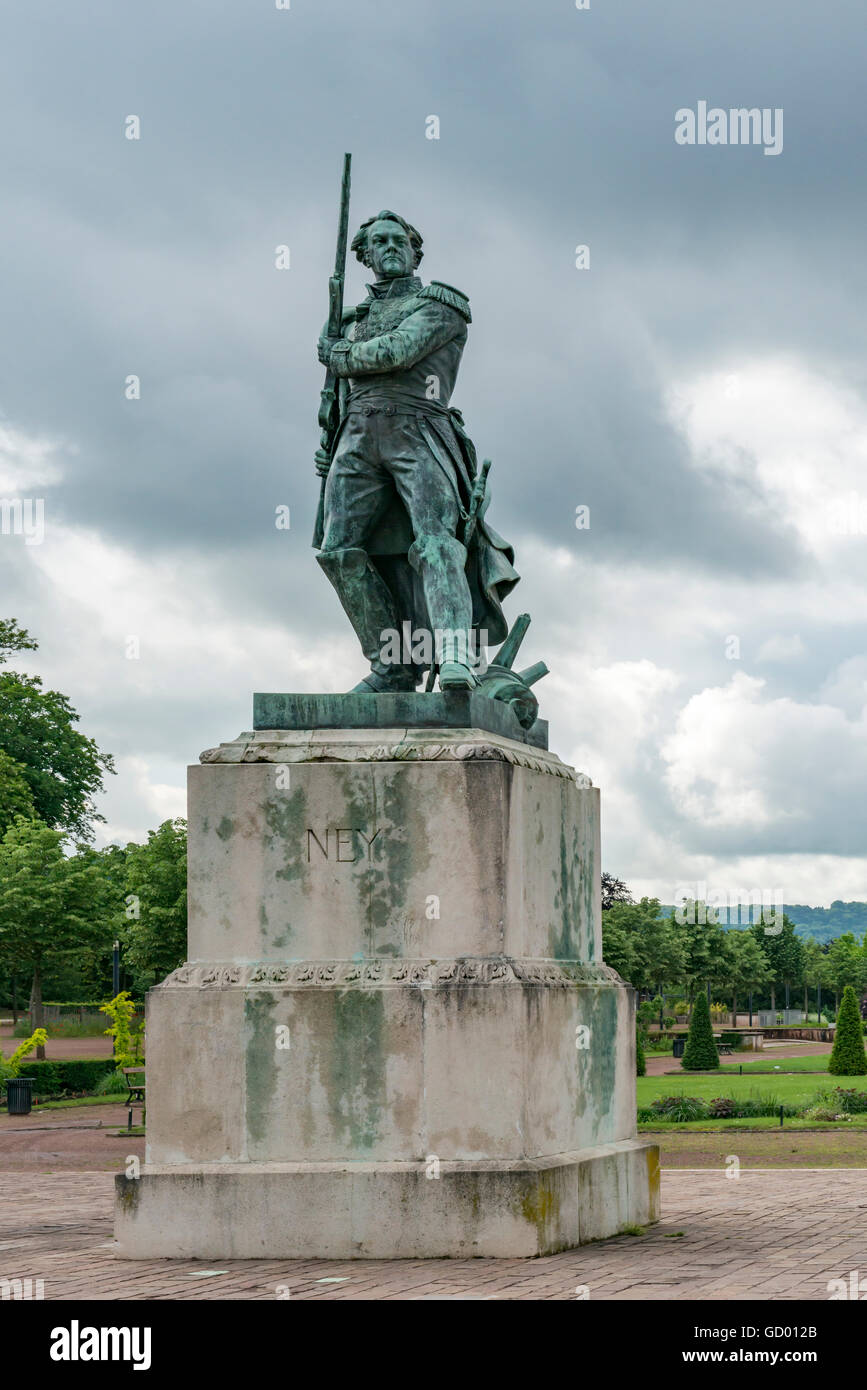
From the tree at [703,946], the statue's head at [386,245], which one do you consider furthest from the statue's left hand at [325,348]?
the tree at [703,946]

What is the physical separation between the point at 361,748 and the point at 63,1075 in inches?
1281

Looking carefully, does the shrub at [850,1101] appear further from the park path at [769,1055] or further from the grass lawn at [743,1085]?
the park path at [769,1055]

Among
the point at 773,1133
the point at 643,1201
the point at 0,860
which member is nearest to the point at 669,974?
the point at 0,860

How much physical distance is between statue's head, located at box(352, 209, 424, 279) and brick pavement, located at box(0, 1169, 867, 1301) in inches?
228

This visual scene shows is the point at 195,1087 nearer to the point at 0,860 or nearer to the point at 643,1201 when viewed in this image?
the point at 643,1201

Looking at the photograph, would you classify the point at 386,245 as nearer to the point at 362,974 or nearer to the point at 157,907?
the point at 362,974

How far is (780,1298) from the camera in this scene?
278 inches

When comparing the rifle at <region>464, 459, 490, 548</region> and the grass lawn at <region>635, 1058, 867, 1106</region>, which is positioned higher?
the rifle at <region>464, 459, 490, 548</region>

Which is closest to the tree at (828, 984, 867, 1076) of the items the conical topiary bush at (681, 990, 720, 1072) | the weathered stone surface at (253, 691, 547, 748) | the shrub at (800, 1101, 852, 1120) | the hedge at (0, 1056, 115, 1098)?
the conical topiary bush at (681, 990, 720, 1072)

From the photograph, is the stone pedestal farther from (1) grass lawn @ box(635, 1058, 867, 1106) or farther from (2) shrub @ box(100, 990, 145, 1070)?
(2) shrub @ box(100, 990, 145, 1070)

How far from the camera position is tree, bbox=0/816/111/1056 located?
43.2 m

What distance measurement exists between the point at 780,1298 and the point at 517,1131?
1841 mm

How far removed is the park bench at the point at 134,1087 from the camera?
3159 cm

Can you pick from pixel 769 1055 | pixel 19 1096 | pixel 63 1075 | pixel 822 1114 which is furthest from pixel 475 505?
pixel 769 1055
